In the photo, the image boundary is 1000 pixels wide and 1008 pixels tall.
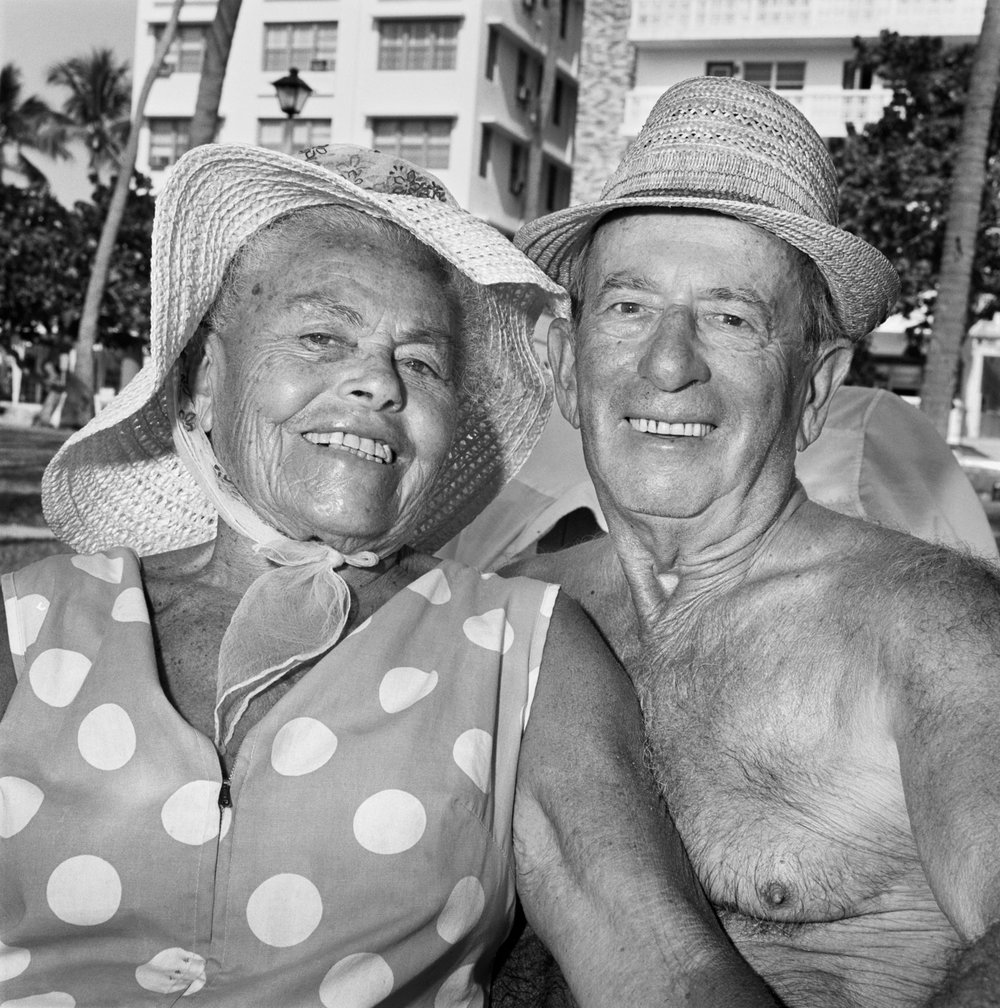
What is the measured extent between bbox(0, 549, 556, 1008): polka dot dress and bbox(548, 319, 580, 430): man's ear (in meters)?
0.82

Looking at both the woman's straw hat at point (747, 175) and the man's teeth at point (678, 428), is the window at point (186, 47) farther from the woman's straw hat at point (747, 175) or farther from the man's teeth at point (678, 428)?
→ the man's teeth at point (678, 428)

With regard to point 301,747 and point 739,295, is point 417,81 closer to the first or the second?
point 739,295

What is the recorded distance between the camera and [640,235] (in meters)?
2.81

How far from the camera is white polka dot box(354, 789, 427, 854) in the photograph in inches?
92.7

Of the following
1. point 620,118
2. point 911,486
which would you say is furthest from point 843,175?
point 911,486

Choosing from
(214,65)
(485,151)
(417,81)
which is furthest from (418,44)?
(214,65)

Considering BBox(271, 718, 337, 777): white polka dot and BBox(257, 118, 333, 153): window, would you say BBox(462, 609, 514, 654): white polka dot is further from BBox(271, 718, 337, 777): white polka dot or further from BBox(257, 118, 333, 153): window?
BBox(257, 118, 333, 153): window

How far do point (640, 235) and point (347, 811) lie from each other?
1.28 m

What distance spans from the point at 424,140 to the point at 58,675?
38.2m

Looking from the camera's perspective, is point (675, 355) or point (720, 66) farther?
point (720, 66)

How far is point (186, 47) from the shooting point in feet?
143

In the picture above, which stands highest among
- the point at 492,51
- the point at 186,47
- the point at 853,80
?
the point at 186,47

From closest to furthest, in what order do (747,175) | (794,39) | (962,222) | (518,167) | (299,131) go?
(747,175), (962,222), (794,39), (518,167), (299,131)

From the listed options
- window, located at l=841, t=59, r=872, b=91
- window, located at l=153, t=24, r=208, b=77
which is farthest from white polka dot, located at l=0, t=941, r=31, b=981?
window, located at l=153, t=24, r=208, b=77
